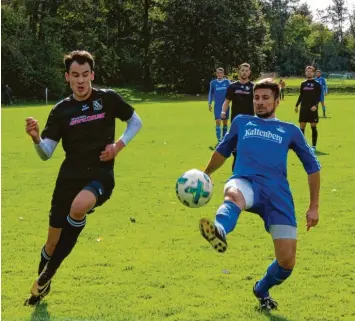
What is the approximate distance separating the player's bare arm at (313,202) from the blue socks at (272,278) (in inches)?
17.2

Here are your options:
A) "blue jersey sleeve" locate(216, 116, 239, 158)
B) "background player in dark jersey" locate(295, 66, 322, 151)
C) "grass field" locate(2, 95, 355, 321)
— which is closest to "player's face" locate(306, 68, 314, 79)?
"background player in dark jersey" locate(295, 66, 322, 151)

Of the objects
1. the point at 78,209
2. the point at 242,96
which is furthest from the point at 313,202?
the point at 242,96

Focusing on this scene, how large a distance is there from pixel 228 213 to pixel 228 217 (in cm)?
5

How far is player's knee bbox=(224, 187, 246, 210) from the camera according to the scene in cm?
491

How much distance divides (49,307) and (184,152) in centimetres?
1141

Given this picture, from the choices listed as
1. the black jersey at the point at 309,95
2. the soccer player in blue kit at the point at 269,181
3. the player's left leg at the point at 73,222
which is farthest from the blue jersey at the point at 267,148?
the black jersey at the point at 309,95

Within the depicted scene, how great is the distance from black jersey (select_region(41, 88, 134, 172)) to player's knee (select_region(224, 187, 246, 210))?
52.5 inches

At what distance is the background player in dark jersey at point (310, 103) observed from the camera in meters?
16.3

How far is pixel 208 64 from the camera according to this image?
55125 millimetres

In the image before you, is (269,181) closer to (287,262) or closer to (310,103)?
(287,262)

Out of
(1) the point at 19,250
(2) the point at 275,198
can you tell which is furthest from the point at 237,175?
(1) the point at 19,250

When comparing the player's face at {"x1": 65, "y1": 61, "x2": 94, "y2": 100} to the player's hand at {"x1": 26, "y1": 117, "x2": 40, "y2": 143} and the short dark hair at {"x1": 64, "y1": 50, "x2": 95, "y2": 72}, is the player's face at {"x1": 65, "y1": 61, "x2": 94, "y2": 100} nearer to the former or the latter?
the short dark hair at {"x1": 64, "y1": 50, "x2": 95, "y2": 72}

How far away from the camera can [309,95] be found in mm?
16781

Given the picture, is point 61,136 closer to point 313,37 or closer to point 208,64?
point 208,64
